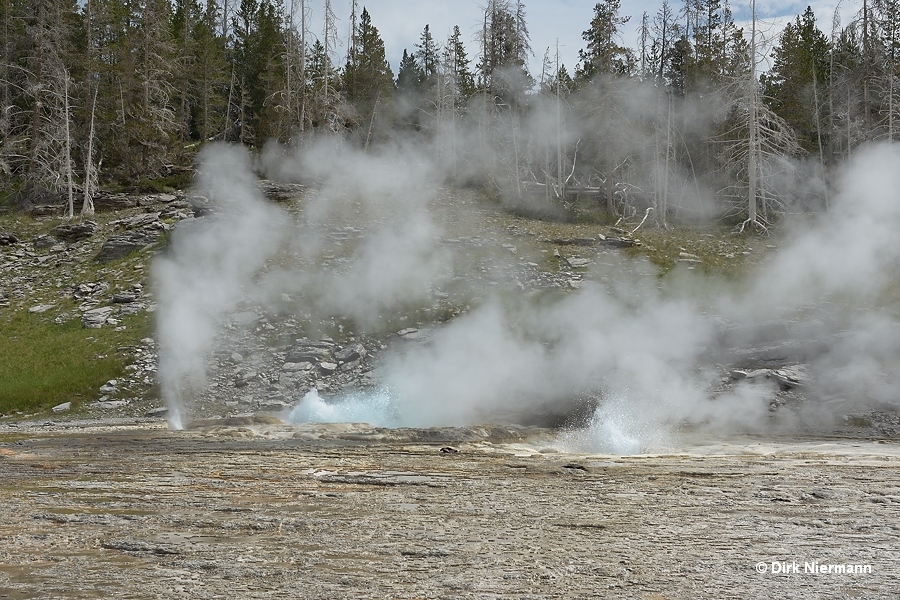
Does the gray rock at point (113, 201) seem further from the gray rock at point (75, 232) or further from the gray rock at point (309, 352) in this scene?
the gray rock at point (309, 352)

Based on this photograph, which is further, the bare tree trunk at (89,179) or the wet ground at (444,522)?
the bare tree trunk at (89,179)

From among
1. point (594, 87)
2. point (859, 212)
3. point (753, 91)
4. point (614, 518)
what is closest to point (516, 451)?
point (614, 518)

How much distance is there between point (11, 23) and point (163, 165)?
12345mm

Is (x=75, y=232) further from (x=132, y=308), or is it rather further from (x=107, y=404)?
(x=107, y=404)

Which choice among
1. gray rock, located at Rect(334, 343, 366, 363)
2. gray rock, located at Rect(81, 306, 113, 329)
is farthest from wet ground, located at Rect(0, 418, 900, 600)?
gray rock, located at Rect(81, 306, 113, 329)

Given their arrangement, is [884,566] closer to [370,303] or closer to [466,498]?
[466,498]

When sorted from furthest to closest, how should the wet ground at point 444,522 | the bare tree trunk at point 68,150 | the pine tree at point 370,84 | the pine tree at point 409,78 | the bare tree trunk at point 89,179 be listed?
the pine tree at point 409,78 → the pine tree at point 370,84 → the bare tree trunk at point 89,179 → the bare tree trunk at point 68,150 → the wet ground at point 444,522

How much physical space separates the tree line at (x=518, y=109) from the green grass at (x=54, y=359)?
1236 centimetres

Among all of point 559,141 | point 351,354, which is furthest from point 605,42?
point 351,354

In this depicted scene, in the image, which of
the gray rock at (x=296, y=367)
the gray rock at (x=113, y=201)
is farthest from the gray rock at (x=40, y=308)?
the gray rock at (x=113, y=201)

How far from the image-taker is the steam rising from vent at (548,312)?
12062 millimetres

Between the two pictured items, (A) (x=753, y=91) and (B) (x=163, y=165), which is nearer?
(A) (x=753, y=91)

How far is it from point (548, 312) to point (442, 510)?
1201 cm

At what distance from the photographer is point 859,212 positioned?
20688 millimetres
